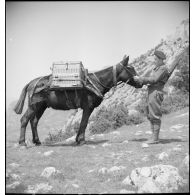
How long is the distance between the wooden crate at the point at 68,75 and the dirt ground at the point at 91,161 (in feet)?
6.19

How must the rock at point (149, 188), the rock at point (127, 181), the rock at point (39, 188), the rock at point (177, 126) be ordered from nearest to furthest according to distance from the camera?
1. the rock at point (149, 188)
2. the rock at point (39, 188)
3. the rock at point (127, 181)
4. the rock at point (177, 126)

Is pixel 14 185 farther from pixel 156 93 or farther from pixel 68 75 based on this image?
pixel 156 93

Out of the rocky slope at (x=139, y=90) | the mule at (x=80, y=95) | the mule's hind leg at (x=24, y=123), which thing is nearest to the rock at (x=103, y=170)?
the mule at (x=80, y=95)

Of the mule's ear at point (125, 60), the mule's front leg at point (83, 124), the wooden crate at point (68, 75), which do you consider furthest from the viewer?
the mule's front leg at point (83, 124)

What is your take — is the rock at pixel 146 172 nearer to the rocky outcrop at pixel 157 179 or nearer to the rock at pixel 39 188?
the rocky outcrop at pixel 157 179

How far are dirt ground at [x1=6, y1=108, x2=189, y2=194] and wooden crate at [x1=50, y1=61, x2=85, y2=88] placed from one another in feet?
6.19

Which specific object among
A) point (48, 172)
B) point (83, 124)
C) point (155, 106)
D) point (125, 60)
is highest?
point (125, 60)

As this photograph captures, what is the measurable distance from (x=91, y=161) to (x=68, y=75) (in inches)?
107

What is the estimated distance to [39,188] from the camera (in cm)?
701

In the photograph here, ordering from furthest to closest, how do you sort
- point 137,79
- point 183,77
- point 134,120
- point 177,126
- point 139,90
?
point 139,90, point 183,77, point 134,120, point 177,126, point 137,79

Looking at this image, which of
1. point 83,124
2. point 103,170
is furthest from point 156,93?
point 103,170

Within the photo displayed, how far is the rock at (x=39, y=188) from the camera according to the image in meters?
6.89

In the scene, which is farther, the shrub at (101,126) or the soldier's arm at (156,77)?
the shrub at (101,126)
